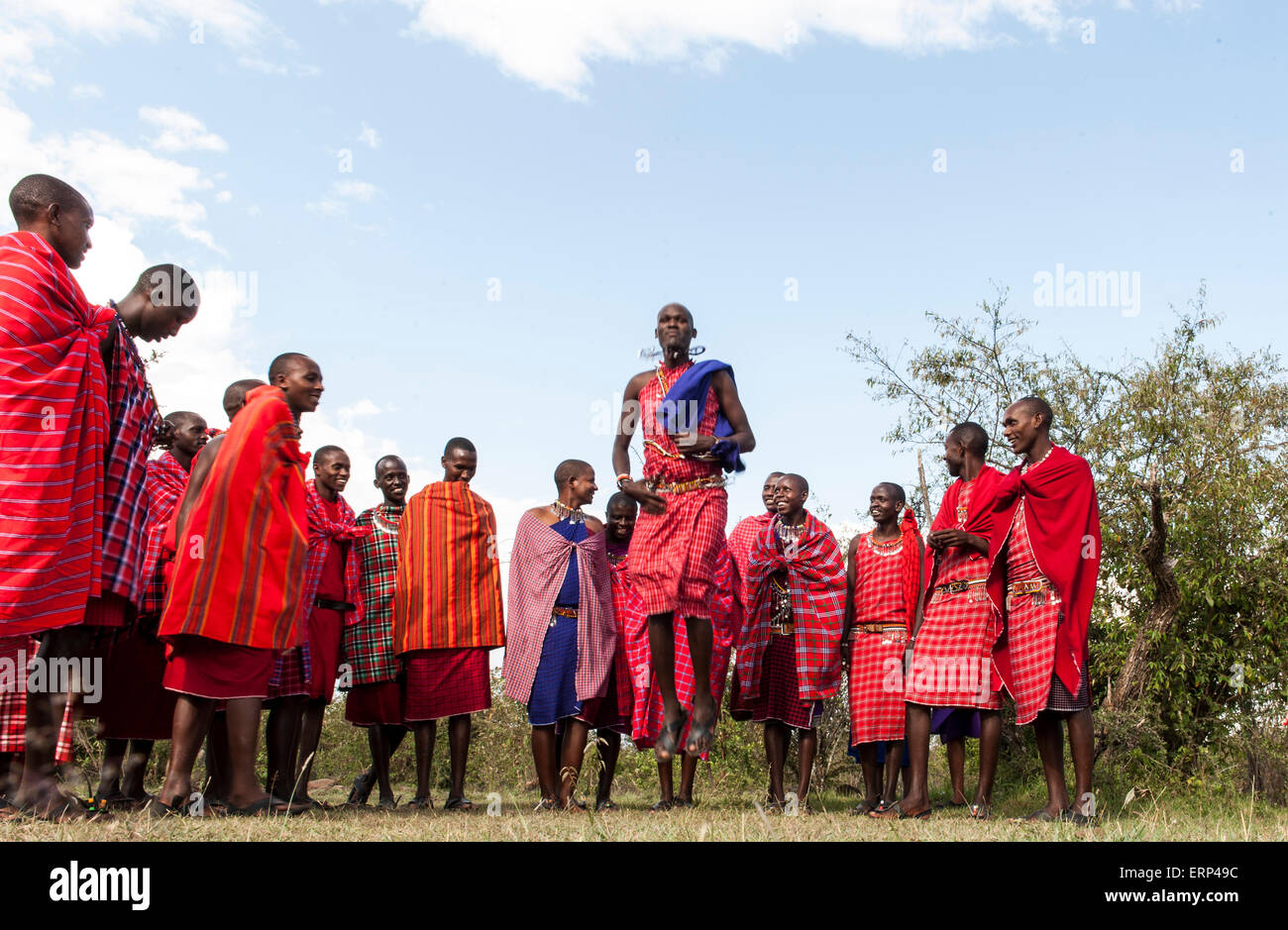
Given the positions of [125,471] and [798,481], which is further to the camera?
[798,481]

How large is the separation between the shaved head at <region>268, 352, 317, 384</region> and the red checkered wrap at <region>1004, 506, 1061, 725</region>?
14.2 feet

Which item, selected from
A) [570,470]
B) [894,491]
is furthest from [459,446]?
[894,491]

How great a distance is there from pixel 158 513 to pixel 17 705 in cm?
164

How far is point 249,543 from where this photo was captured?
17.5ft

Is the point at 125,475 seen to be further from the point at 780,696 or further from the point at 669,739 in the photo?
the point at 780,696

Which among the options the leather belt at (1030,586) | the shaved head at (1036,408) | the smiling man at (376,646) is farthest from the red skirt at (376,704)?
the shaved head at (1036,408)

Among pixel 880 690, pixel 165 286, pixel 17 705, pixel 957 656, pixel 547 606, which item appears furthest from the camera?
pixel 880 690

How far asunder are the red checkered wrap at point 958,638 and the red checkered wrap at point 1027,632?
0.26 metres

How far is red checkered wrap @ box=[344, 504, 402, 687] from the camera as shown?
795 centimetres

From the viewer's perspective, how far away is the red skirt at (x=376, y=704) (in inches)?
314
